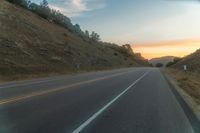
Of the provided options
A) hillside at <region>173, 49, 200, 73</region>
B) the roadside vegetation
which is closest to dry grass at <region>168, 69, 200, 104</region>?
the roadside vegetation

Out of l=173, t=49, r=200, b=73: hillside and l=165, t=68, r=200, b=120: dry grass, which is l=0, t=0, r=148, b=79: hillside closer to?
l=165, t=68, r=200, b=120: dry grass

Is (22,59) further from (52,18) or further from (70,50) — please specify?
(52,18)

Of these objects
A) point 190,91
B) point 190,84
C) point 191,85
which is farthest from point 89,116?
point 190,84

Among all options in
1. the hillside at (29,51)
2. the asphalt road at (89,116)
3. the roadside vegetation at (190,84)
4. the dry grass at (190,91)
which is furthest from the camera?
the hillside at (29,51)

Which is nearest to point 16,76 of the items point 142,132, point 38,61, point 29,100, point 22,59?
point 22,59

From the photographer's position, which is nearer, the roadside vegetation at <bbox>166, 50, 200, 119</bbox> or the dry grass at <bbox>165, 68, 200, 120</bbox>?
the dry grass at <bbox>165, 68, 200, 120</bbox>

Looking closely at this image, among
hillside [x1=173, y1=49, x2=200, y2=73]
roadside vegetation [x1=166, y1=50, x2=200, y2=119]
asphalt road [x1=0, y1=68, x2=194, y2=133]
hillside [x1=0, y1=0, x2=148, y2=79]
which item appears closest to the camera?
asphalt road [x1=0, y1=68, x2=194, y2=133]

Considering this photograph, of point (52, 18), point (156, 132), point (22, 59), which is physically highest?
point (52, 18)

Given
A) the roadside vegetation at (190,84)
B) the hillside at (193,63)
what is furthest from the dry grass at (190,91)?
the hillside at (193,63)

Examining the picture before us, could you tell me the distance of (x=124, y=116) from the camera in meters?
11.9

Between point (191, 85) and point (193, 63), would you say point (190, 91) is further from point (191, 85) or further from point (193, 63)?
point (193, 63)

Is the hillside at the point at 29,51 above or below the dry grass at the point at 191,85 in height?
above

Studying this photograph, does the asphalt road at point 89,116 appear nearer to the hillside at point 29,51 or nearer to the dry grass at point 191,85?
the dry grass at point 191,85

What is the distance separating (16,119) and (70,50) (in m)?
55.3
